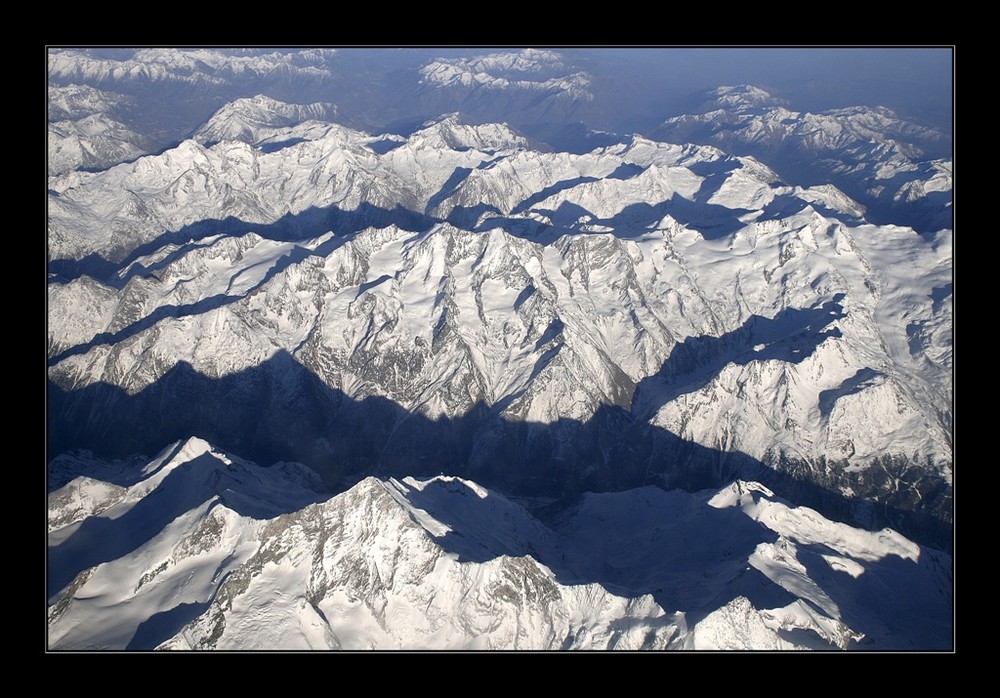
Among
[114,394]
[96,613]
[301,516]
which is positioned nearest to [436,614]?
[301,516]

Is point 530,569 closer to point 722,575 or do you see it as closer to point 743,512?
point 722,575

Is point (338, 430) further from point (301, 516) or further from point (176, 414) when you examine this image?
point (301, 516)

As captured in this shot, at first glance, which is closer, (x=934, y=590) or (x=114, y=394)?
(x=934, y=590)

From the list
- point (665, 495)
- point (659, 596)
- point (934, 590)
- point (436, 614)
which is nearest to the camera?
point (436, 614)

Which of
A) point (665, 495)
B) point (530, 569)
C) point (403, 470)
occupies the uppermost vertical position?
point (530, 569)

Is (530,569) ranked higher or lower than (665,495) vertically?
higher

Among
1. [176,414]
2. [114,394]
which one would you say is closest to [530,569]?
[176,414]

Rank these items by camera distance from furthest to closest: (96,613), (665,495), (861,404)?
(861,404) < (665,495) < (96,613)
